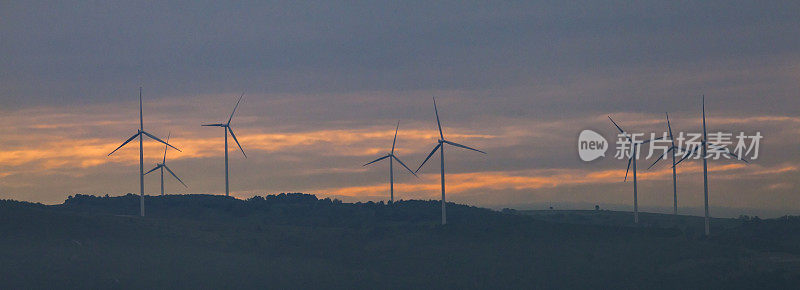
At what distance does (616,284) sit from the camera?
462 ft

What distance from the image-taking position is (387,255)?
534ft

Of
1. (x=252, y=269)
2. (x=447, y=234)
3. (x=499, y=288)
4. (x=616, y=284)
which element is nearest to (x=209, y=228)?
(x=252, y=269)

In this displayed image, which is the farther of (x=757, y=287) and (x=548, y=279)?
(x=548, y=279)

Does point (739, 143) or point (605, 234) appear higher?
point (739, 143)

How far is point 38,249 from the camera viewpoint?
155m

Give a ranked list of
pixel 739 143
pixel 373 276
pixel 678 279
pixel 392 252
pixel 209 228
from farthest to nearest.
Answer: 1. pixel 209 228
2. pixel 392 252
3. pixel 373 276
4. pixel 678 279
5. pixel 739 143

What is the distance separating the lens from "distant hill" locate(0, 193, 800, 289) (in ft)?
469

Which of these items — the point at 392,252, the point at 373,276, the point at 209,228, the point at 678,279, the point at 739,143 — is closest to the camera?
the point at 739,143

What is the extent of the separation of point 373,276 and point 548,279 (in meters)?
25.9

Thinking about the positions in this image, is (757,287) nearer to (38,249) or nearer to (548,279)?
(548,279)

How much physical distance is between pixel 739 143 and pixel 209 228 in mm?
97176

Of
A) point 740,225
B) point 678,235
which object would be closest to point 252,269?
point 678,235

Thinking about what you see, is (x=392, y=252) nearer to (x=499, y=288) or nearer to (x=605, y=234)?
(x=499, y=288)

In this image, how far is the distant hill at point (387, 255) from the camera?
469 ft
